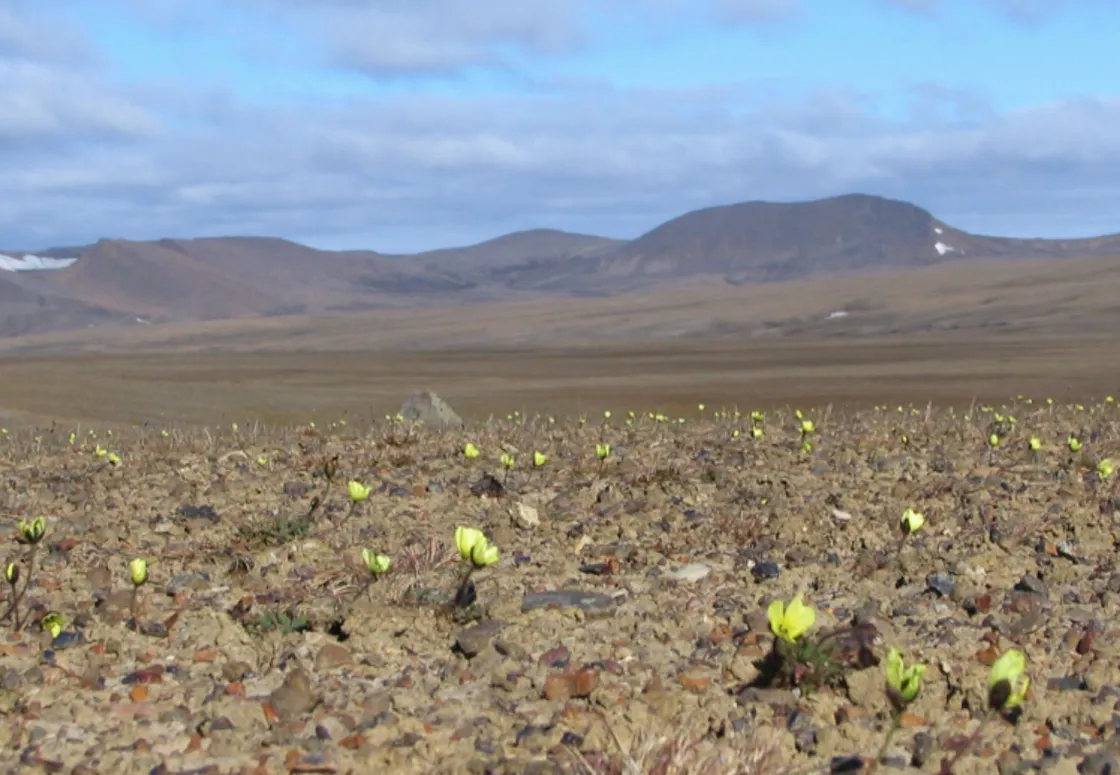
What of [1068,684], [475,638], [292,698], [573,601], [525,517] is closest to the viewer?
[292,698]

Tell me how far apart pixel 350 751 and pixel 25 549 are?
96.5 inches

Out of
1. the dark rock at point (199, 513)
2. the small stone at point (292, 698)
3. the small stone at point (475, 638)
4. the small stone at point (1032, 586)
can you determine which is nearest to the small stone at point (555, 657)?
the small stone at point (475, 638)

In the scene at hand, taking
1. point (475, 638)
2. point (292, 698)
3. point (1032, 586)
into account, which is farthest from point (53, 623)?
point (1032, 586)

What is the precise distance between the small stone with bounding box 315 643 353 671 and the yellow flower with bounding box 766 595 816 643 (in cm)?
114

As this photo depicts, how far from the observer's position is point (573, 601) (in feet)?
12.7

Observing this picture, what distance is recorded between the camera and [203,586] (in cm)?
417

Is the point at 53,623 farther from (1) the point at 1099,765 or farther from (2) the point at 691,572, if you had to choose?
(1) the point at 1099,765

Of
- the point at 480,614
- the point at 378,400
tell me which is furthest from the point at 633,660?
the point at 378,400

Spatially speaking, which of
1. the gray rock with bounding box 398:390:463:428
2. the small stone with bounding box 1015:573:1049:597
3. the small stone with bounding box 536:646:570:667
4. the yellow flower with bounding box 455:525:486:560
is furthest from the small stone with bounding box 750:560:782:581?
the gray rock with bounding box 398:390:463:428

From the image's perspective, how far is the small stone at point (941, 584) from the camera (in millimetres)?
3930

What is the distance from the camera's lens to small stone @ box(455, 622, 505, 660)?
3.42 metres

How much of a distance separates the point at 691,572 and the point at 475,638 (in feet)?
3.22

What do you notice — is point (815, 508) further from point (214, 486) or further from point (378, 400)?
point (378, 400)

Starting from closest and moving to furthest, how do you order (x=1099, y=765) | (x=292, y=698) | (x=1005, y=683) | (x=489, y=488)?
(x=1005, y=683)
(x=1099, y=765)
(x=292, y=698)
(x=489, y=488)
